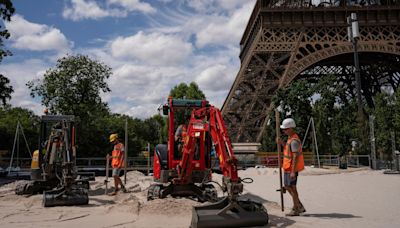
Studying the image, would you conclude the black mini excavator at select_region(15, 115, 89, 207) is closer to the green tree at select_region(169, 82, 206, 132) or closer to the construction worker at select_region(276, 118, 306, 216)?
the construction worker at select_region(276, 118, 306, 216)

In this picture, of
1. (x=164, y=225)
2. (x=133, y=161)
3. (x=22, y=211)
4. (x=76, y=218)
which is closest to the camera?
(x=164, y=225)


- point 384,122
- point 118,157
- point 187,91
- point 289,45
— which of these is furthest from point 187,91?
point 118,157

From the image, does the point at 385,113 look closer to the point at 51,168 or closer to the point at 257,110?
the point at 257,110

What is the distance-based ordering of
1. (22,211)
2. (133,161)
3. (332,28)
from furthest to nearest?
(332,28) < (133,161) < (22,211)

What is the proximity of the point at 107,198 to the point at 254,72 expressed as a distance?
72.3 feet

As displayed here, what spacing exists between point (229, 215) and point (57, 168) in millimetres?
6877

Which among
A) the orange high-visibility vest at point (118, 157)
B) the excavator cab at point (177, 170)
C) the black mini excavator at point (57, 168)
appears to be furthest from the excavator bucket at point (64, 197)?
the orange high-visibility vest at point (118, 157)

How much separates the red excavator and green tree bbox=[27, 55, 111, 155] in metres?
18.4

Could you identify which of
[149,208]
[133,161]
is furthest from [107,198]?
[133,161]

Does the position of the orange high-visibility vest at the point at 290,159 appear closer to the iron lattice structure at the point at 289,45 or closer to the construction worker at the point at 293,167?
the construction worker at the point at 293,167

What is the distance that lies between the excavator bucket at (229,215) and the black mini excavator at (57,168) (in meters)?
4.46

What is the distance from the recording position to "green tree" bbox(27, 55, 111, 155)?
25844 millimetres

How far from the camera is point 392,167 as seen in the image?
21.5 metres

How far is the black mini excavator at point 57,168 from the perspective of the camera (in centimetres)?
887
